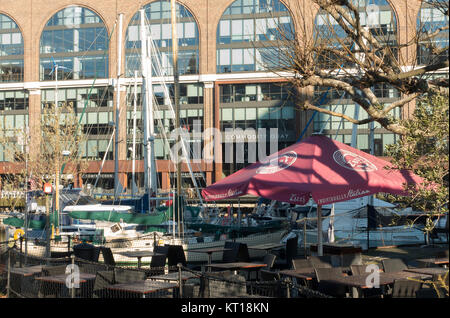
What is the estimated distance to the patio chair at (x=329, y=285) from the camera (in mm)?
9328

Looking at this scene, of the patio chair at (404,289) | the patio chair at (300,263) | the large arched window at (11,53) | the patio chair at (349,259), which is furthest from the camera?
the large arched window at (11,53)

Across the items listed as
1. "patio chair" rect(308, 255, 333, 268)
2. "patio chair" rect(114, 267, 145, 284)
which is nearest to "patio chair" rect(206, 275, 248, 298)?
"patio chair" rect(114, 267, 145, 284)

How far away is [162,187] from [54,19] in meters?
23.2

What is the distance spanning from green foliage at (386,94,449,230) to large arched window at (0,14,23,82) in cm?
6597

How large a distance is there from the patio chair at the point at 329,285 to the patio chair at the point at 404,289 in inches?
32.3

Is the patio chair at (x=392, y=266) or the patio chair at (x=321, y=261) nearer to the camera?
the patio chair at (x=392, y=266)

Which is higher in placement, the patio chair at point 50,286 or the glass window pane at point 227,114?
the glass window pane at point 227,114

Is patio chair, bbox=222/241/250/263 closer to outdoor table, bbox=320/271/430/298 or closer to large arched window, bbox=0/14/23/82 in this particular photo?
outdoor table, bbox=320/271/430/298

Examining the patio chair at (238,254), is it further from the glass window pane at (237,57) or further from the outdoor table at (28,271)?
→ the glass window pane at (237,57)

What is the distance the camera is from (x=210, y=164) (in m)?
63.8

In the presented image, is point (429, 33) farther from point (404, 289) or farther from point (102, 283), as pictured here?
point (102, 283)

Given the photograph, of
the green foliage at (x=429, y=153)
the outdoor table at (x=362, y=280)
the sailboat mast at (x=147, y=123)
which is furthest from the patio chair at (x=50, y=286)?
the sailboat mast at (x=147, y=123)

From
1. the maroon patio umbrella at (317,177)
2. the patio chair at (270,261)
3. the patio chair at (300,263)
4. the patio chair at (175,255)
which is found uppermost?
the maroon patio umbrella at (317,177)
